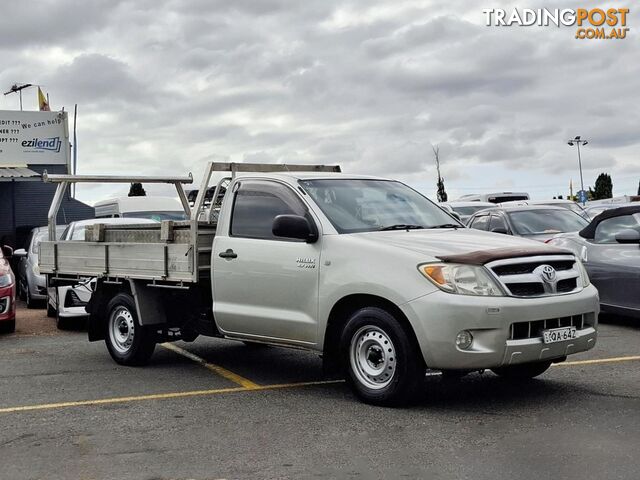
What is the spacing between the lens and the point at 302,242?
758cm

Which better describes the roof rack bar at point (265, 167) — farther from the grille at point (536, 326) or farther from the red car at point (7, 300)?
the red car at point (7, 300)

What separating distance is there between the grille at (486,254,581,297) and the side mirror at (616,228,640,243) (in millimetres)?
4353

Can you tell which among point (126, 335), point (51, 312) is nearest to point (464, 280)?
point (126, 335)

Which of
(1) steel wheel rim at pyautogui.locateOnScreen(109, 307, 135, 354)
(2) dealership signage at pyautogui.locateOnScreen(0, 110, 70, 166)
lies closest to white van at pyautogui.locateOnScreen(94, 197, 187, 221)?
(2) dealership signage at pyautogui.locateOnScreen(0, 110, 70, 166)

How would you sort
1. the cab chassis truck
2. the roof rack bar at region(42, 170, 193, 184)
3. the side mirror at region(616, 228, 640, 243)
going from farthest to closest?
the side mirror at region(616, 228, 640, 243) → the roof rack bar at region(42, 170, 193, 184) → the cab chassis truck

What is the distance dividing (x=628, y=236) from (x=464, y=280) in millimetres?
5353

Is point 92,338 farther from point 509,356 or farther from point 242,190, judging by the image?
point 509,356

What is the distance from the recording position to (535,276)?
22.5 ft

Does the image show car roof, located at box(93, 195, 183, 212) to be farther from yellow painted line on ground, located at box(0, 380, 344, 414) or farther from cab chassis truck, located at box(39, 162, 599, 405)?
yellow painted line on ground, located at box(0, 380, 344, 414)

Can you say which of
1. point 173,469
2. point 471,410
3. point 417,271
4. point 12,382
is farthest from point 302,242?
point 12,382

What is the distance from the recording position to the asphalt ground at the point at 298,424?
5.41 meters

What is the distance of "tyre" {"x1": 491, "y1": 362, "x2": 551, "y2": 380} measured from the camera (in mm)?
7840

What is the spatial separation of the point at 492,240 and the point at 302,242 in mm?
1544

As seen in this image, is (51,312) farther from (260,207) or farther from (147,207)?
(260,207)
